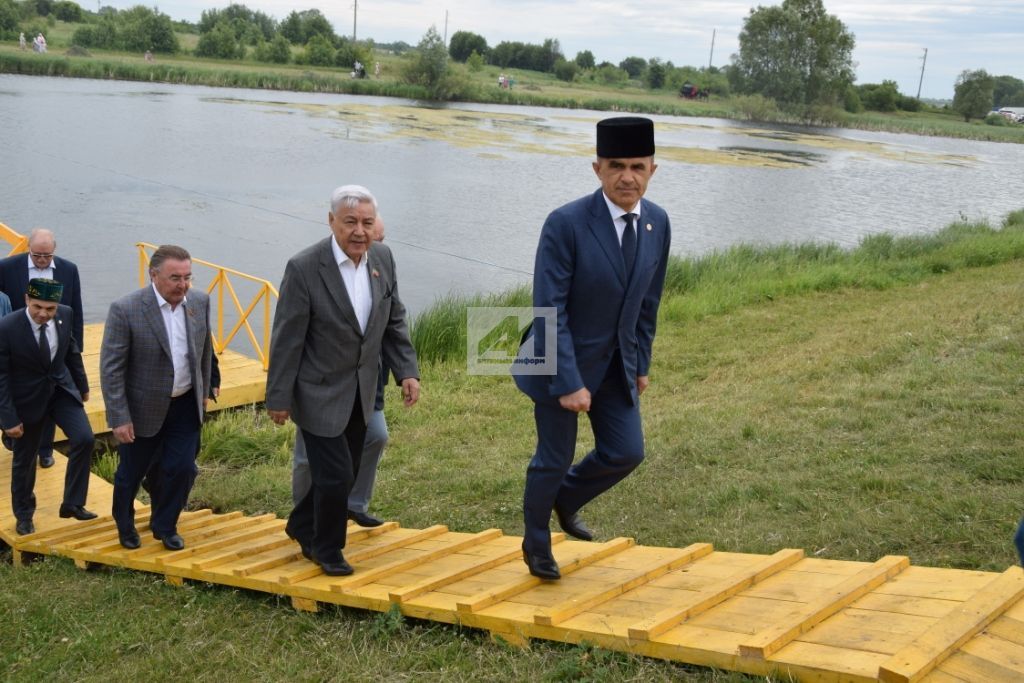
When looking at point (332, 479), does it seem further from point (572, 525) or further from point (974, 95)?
point (974, 95)

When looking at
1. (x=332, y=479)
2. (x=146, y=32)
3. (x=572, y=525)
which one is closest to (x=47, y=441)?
(x=332, y=479)

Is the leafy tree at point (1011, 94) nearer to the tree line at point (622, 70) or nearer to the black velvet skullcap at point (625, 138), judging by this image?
the tree line at point (622, 70)

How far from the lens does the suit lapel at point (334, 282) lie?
450 centimetres

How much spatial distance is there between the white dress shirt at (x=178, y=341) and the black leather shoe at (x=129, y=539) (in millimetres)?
829

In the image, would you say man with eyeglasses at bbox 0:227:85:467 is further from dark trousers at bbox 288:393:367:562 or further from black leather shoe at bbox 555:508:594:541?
black leather shoe at bbox 555:508:594:541

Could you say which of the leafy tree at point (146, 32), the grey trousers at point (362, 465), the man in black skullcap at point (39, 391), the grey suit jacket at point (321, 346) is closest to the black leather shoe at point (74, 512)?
the man in black skullcap at point (39, 391)

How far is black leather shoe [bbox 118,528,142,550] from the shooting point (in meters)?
5.82

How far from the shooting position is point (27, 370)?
21.1ft

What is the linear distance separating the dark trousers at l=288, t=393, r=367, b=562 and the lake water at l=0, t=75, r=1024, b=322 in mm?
12351

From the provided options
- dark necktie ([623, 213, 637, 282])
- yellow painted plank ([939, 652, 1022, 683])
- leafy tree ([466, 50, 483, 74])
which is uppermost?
leafy tree ([466, 50, 483, 74])

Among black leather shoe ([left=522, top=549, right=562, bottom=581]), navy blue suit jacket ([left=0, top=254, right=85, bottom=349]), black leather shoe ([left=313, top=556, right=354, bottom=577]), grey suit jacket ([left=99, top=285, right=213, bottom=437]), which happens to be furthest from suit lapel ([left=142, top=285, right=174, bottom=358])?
black leather shoe ([left=522, top=549, right=562, bottom=581])

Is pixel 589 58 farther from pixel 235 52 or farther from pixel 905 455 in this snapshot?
pixel 905 455

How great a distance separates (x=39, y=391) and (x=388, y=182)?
2418 cm

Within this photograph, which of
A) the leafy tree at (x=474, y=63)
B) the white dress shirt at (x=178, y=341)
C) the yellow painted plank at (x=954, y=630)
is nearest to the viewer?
the yellow painted plank at (x=954, y=630)
